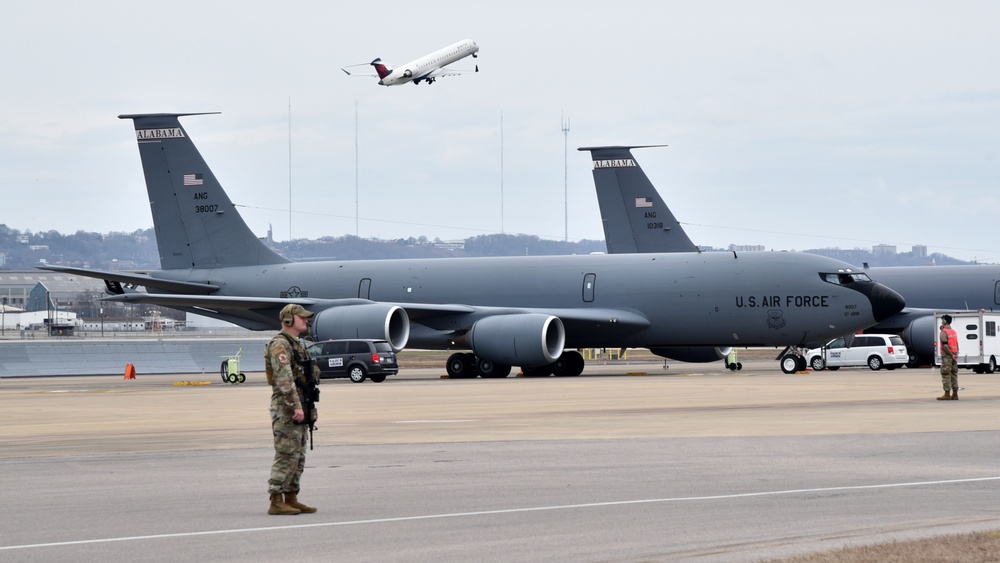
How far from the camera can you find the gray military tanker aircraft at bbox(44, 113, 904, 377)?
40.7m

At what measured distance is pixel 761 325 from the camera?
4081cm

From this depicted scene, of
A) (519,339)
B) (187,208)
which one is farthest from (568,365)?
(187,208)

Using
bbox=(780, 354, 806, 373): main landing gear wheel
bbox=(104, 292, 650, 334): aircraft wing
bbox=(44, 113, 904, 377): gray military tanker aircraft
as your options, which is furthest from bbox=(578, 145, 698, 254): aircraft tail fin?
bbox=(104, 292, 650, 334): aircraft wing

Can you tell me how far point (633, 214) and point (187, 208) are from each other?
20.0 metres

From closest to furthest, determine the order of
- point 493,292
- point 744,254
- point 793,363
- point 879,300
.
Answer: point 879,300 → point 744,254 → point 793,363 → point 493,292

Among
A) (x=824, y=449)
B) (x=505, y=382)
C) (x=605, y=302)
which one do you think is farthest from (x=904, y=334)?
(x=824, y=449)

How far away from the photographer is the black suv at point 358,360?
135 feet

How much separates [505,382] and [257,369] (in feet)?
70.5

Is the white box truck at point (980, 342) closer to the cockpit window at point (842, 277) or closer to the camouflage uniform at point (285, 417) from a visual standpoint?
the cockpit window at point (842, 277)

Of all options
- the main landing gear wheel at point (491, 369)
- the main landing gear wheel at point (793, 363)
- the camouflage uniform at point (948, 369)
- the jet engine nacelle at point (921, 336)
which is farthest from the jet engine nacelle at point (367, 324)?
the jet engine nacelle at point (921, 336)

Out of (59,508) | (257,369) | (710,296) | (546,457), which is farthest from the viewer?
(257,369)

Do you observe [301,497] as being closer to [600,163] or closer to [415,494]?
[415,494]

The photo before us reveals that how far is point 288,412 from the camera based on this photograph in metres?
12.1

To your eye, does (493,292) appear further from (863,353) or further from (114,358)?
(114,358)
